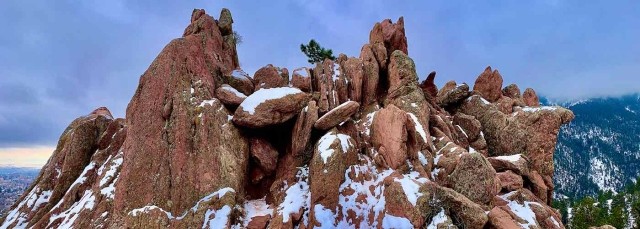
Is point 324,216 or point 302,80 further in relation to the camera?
point 302,80

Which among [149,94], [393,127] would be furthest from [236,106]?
[393,127]

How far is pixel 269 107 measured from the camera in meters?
23.9

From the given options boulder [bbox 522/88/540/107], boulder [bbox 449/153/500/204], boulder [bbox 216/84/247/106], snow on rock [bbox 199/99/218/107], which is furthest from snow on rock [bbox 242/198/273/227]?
boulder [bbox 522/88/540/107]

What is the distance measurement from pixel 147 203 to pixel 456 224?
1942 centimetres

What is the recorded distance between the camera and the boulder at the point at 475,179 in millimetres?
20016

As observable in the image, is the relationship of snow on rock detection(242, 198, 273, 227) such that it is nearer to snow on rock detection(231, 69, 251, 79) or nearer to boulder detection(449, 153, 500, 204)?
snow on rock detection(231, 69, 251, 79)

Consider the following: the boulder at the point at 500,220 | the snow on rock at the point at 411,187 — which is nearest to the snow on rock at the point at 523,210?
the boulder at the point at 500,220

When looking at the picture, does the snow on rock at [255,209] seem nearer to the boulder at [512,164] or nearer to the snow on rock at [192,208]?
the snow on rock at [192,208]

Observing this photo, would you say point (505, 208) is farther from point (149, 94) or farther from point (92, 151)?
point (92, 151)

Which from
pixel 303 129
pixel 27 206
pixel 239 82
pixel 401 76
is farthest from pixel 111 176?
pixel 401 76

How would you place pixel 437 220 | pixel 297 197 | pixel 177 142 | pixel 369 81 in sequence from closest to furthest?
pixel 437 220 → pixel 297 197 → pixel 177 142 → pixel 369 81

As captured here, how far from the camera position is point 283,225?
61.9 ft

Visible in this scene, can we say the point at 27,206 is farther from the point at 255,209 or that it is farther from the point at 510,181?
the point at 510,181

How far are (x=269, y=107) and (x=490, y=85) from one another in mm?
30720
